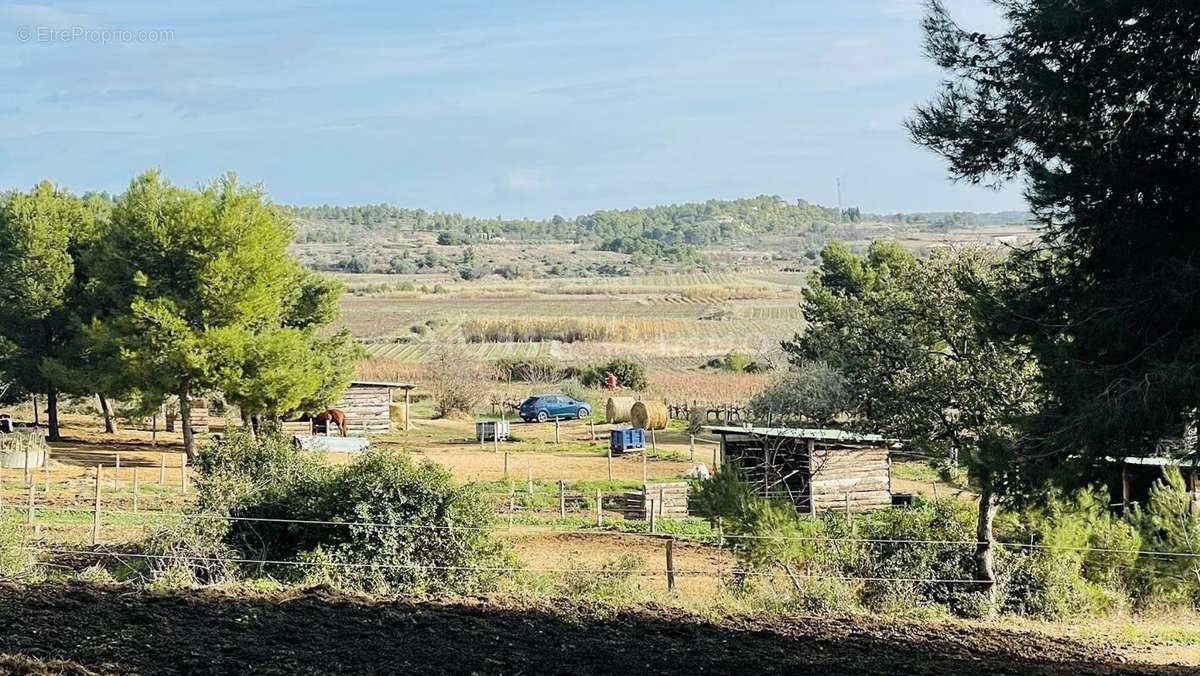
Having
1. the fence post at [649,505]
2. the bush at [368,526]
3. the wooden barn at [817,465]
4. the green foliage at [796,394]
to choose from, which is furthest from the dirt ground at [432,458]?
the bush at [368,526]

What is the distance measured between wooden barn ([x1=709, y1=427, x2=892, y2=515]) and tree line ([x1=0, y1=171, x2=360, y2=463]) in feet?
49.2

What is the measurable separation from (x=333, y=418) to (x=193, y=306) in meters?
14.3

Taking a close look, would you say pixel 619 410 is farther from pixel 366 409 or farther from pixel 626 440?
pixel 366 409

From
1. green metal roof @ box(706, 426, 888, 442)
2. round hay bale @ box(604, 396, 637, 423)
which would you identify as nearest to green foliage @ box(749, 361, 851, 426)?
green metal roof @ box(706, 426, 888, 442)

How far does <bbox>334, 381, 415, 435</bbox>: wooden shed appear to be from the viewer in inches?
2140

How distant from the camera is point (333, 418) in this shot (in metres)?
53.5

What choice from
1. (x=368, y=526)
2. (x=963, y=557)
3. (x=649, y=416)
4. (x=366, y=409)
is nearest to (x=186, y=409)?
(x=366, y=409)

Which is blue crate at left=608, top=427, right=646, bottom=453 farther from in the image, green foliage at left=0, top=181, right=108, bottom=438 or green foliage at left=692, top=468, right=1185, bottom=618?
green foliage at left=692, top=468, right=1185, bottom=618

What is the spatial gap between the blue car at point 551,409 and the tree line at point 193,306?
55.4 feet

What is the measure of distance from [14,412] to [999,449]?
5806 cm

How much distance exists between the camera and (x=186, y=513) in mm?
17969

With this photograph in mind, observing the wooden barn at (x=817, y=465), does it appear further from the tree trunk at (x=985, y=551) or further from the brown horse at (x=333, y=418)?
the brown horse at (x=333, y=418)

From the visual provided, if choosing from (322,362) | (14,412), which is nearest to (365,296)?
(14,412)

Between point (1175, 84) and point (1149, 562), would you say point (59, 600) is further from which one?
point (1149, 562)
